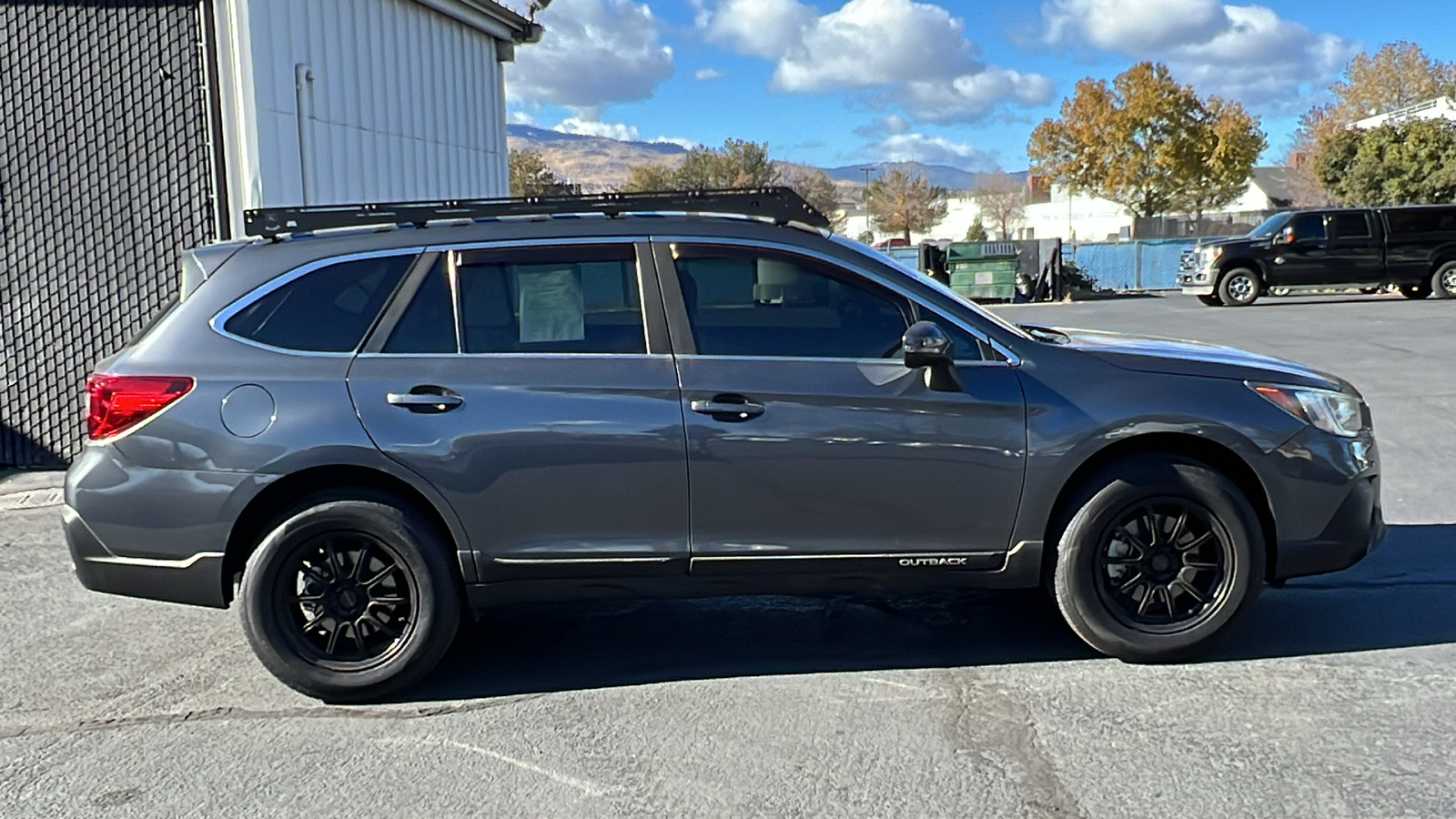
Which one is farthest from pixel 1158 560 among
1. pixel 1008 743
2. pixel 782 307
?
pixel 782 307

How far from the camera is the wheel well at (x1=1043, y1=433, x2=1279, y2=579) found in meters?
4.54

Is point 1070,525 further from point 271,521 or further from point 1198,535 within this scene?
point 271,521

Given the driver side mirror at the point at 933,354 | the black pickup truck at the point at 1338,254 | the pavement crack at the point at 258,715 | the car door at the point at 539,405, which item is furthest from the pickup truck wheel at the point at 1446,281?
the pavement crack at the point at 258,715

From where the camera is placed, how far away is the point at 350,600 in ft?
14.6

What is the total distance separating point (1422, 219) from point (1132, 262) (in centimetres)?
999

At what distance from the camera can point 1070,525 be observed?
4508mm

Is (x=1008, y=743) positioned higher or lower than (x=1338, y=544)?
lower

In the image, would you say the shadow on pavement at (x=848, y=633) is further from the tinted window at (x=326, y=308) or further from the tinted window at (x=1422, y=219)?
the tinted window at (x=1422, y=219)

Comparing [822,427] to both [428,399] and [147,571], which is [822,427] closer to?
[428,399]

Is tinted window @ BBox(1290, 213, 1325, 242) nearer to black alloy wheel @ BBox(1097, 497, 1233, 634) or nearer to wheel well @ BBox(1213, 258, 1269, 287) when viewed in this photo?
wheel well @ BBox(1213, 258, 1269, 287)

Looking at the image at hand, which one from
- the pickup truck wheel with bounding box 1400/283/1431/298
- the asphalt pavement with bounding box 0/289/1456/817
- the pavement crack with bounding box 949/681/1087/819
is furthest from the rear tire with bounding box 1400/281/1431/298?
the pavement crack with bounding box 949/681/1087/819

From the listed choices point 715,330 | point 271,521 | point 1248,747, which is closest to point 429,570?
point 271,521

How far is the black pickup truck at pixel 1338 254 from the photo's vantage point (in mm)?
23500

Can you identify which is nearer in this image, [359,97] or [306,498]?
[306,498]
